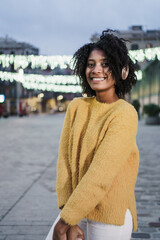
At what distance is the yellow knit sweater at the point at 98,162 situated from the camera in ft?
5.04

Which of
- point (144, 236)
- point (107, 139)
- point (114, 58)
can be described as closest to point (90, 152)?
point (107, 139)

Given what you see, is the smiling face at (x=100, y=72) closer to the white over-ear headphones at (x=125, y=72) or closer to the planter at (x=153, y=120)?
the white over-ear headphones at (x=125, y=72)

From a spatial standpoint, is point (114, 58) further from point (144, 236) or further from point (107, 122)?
point (144, 236)

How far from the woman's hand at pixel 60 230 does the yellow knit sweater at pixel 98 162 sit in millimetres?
39

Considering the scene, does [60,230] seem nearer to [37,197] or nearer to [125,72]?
[125,72]

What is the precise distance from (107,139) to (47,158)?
8051 mm

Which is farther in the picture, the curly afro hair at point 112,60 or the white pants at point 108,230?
the curly afro hair at point 112,60

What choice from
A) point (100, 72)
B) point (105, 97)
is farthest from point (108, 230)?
point (100, 72)

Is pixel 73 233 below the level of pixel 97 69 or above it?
below

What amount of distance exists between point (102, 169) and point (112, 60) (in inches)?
24.5

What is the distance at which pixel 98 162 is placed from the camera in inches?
61.4

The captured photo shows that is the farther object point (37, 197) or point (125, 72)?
point (37, 197)

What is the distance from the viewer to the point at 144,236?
12.0 feet

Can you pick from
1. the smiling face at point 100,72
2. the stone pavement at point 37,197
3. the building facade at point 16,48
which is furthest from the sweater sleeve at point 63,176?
the building facade at point 16,48
